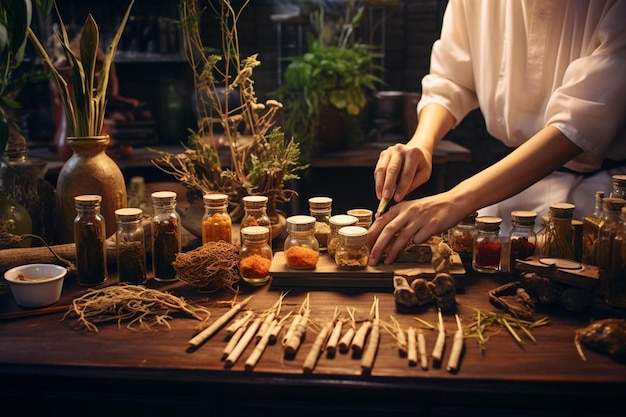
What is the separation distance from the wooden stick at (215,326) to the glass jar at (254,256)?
0.12 metres

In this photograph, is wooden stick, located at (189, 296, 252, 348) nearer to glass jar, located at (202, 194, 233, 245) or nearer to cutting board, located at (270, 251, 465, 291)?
cutting board, located at (270, 251, 465, 291)

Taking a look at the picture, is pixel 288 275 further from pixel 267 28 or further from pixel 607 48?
pixel 267 28

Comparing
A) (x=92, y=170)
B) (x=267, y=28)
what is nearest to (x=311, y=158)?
(x=267, y=28)

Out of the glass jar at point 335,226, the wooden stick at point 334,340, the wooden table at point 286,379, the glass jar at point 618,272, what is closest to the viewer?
the wooden table at point 286,379

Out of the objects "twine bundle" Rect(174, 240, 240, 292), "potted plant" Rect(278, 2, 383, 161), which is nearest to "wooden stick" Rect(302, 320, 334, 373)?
"twine bundle" Rect(174, 240, 240, 292)

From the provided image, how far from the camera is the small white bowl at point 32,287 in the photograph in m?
1.37

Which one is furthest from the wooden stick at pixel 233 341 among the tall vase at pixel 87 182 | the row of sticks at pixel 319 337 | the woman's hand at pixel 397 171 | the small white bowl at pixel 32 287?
the tall vase at pixel 87 182

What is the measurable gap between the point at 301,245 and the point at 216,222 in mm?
253

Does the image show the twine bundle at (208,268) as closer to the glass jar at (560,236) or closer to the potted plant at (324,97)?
the glass jar at (560,236)

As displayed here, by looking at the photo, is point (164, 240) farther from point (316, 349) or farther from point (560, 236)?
point (560, 236)

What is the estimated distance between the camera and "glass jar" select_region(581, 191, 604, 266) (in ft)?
4.78

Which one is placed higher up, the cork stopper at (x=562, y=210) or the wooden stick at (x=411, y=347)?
the cork stopper at (x=562, y=210)

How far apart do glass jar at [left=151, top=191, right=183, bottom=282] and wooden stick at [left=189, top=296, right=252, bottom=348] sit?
26cm

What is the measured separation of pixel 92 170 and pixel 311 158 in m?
1.78
